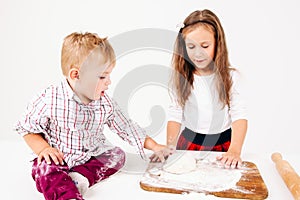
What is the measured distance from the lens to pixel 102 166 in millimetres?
978

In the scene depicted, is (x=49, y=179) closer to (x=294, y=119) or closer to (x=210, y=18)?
(x=210, y=18)

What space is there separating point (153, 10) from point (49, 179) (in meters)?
1.27

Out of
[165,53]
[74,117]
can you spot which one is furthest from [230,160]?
[165,53]

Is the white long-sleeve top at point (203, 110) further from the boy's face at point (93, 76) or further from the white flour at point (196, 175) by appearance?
the boy's face at point (93, 76)

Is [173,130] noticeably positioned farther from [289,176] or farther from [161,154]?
[289,176]

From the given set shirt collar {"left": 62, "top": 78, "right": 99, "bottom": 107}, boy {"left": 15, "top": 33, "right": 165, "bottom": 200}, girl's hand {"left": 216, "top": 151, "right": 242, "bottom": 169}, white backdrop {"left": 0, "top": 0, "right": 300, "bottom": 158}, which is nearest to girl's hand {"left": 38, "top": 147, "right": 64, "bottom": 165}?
boy {"left": 15, "top": 33, "right": 165, "bottom": 200}

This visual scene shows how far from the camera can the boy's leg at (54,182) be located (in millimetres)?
809

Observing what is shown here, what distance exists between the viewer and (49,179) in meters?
0.84

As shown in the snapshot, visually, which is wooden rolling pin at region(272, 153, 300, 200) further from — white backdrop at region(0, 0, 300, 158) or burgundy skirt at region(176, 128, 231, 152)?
white backdrop at region(0, 0, 300, 158)

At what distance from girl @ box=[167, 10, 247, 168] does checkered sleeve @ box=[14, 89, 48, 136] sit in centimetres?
47

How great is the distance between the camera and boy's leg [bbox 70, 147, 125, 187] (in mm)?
931

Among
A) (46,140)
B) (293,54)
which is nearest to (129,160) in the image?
(46,140)

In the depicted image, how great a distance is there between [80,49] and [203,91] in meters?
0.53

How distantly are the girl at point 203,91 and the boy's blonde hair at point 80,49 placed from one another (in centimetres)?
34
